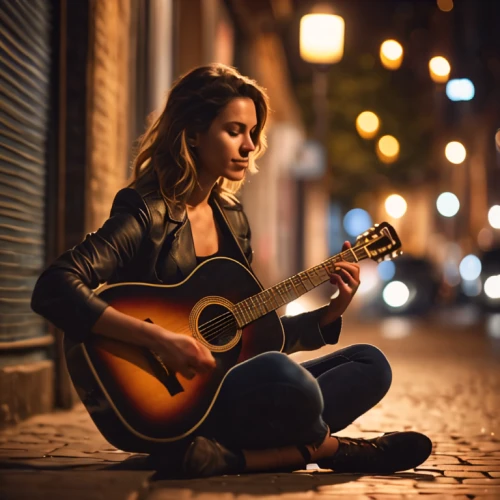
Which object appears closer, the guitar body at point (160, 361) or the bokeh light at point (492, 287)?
the guitar body at point (160, 361)

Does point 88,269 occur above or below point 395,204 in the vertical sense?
below

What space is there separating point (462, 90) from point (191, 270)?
35.5 ft

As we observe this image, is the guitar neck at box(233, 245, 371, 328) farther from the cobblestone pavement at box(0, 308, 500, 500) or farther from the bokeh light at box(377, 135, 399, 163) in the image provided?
the bokeh light at box(377, 135, 399, 163)

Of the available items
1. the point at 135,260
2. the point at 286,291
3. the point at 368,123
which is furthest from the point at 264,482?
the point at 368,123

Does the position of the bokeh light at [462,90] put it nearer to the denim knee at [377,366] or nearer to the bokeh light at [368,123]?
the bokeh light at [368,123]

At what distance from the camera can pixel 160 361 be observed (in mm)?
4594

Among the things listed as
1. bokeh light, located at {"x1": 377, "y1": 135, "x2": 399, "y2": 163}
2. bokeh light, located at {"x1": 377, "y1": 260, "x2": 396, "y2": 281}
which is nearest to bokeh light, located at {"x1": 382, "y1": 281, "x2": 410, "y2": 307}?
bokeh light, located at {"x1": 377, "y1": 260, "x2": 396, "y2": 281}

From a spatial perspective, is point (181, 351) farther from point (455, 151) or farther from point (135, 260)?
point (455, 151)

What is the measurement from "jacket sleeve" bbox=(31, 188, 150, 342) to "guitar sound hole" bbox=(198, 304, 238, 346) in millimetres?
380

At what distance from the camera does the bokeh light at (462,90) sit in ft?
49.3

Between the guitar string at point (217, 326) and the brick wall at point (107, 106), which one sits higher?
the brick wall at point (107, 106)

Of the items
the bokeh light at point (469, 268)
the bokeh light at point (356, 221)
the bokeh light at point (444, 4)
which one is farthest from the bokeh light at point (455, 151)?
the bokeh light at point (469, 268)

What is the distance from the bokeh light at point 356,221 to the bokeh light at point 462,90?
2052 cm

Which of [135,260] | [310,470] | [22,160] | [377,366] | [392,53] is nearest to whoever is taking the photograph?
[135,260]
